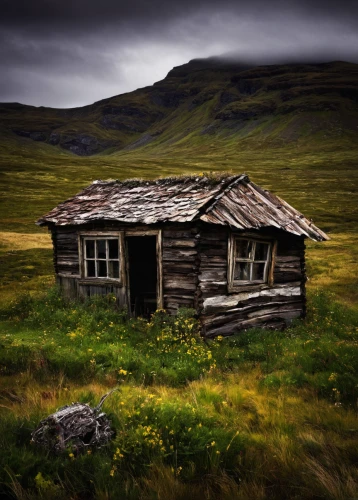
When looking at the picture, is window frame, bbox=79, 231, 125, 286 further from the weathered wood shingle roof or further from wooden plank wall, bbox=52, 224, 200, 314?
the weathered wood shingle roof

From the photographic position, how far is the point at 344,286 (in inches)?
783

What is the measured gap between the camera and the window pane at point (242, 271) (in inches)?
454

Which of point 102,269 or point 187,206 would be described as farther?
point 102,269

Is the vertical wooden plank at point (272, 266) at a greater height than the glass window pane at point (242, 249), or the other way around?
the glass window pane at point (242, 249)

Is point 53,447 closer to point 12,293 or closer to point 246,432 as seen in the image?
point 246,432

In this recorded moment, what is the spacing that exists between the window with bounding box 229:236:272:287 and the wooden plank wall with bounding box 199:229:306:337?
0.78 ft

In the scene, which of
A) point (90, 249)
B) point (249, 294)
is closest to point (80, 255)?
→ point (90, 249)

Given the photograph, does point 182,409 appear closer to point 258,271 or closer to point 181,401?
point 181,401

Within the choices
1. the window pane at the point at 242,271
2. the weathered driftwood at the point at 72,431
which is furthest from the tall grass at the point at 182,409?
the window pane at the point at 242,271

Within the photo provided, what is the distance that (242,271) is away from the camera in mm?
11711

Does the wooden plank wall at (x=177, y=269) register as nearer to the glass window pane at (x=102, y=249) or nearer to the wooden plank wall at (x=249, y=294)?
the wooden plank wall at (x=249, y=294)

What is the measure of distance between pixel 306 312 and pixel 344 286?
24.8 feet

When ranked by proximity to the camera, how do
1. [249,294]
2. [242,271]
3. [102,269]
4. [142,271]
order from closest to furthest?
[249,294] < [242,271] < [102,269] < [142,271]

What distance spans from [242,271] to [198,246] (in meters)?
2.06
